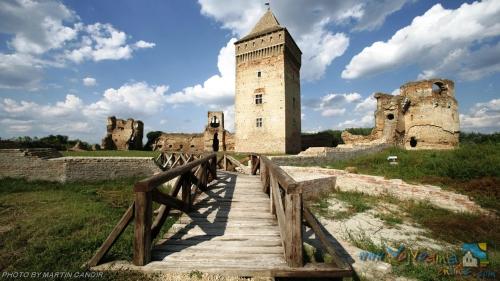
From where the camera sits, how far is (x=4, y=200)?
6801 mm

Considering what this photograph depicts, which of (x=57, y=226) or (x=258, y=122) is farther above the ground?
(x=258, y=122)

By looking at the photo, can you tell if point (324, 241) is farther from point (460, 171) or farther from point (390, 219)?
point (460, 171)

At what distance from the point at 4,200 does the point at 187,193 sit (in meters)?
6.60

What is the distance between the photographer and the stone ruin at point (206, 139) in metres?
29.5

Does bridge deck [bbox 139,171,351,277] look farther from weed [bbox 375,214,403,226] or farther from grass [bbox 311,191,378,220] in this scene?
weed [bbox 375,214,403,226]

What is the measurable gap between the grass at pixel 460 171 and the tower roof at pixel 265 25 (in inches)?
617

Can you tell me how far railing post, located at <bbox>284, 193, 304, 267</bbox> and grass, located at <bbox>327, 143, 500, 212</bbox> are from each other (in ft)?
22.3

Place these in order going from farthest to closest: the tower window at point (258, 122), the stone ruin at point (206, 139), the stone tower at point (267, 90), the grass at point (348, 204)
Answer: the stone ruin at point (206, 139) < the tower window at point (258, 122) < the stone tower at point (267, 90) < the grass at point (348, 204)

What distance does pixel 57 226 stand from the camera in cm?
438

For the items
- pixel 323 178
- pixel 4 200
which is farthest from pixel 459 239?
pixel 4 200

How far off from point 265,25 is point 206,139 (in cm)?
1530

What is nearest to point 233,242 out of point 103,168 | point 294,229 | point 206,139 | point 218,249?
point 218,249

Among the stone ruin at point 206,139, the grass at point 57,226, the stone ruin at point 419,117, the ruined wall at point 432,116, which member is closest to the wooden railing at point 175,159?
the grass at point 57,226

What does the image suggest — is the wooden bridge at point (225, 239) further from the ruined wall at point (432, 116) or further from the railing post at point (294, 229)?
the ruined wall at point (432, 116)
